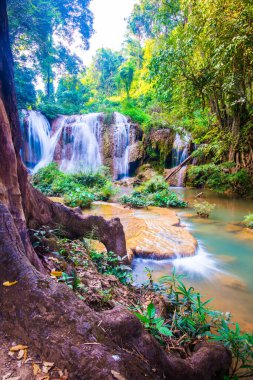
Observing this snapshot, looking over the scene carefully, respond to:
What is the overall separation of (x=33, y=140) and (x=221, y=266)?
58.1 ft

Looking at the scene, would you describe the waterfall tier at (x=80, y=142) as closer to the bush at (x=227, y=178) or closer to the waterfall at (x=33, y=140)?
the waterfall at (x=33, y=140)

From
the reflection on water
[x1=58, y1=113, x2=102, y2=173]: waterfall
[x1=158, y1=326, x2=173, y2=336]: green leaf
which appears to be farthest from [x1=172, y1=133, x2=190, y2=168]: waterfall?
[x1=158, y1=326, x2=173, y2=336]: green leaf

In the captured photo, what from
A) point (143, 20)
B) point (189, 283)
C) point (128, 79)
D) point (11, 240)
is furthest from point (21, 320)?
point (143, 20)

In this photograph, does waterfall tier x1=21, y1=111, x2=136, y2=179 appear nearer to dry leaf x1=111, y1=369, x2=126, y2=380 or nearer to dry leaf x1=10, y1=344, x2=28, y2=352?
dry leaf x1=10, y1=344, x2=28, y2=352

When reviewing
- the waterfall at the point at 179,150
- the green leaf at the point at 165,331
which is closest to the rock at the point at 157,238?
the green leaf at the point at 165,331

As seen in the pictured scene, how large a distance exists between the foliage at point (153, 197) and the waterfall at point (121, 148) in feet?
23.8

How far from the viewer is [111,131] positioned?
20.1 m

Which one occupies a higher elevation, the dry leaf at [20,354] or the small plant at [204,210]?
the dry leaf at [20,354]

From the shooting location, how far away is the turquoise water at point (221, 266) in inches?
149

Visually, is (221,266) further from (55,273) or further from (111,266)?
(55,273)

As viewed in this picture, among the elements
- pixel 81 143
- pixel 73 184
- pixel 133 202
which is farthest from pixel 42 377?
pixel 81 143

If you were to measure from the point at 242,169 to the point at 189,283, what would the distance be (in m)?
10.0

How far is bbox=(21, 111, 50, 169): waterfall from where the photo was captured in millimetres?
18953

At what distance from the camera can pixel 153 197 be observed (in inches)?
434
